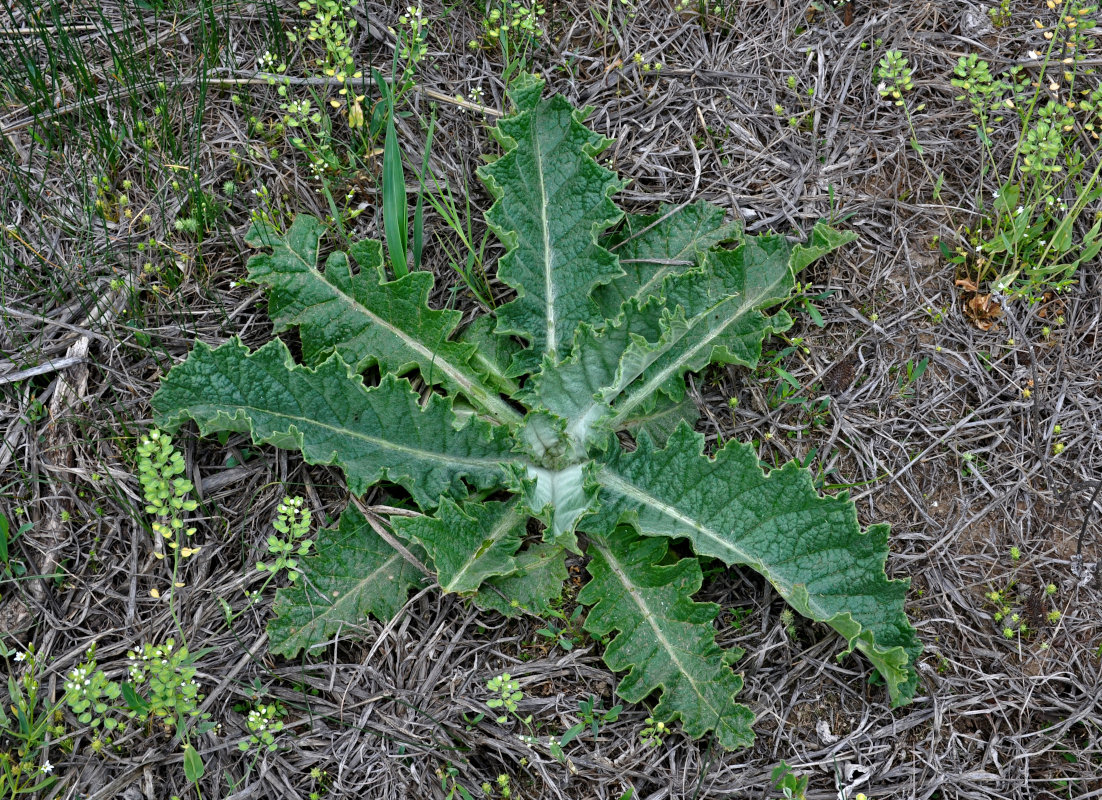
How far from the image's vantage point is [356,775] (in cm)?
229

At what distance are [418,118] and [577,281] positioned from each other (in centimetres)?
92

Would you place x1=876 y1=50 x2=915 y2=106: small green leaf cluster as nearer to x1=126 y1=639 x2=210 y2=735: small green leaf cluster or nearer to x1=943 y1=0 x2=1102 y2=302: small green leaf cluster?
x1=943 y1=0 x2=1102 y2=302: small green leaf cluster

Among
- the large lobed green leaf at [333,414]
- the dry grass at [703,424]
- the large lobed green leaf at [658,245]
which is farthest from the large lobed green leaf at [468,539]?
the large lobed green leaf at [658,245]

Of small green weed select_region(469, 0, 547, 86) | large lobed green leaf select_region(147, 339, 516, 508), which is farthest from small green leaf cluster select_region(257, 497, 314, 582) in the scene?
small green weed select_region(469, 0, 547, 86)

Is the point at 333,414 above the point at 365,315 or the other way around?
the other way around

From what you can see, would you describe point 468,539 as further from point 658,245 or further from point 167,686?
point 658,245

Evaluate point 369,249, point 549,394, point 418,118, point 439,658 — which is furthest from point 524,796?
point 418,118

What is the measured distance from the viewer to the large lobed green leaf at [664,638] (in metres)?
2.24

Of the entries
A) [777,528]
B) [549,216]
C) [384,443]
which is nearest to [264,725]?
[384,443]

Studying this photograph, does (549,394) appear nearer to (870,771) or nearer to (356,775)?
(356,775)

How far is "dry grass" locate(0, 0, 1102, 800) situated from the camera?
2.32 m

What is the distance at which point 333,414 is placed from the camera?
2484mm

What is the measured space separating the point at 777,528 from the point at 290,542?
54.8 inches

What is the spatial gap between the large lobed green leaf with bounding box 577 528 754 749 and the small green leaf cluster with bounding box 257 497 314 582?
2.68ft
